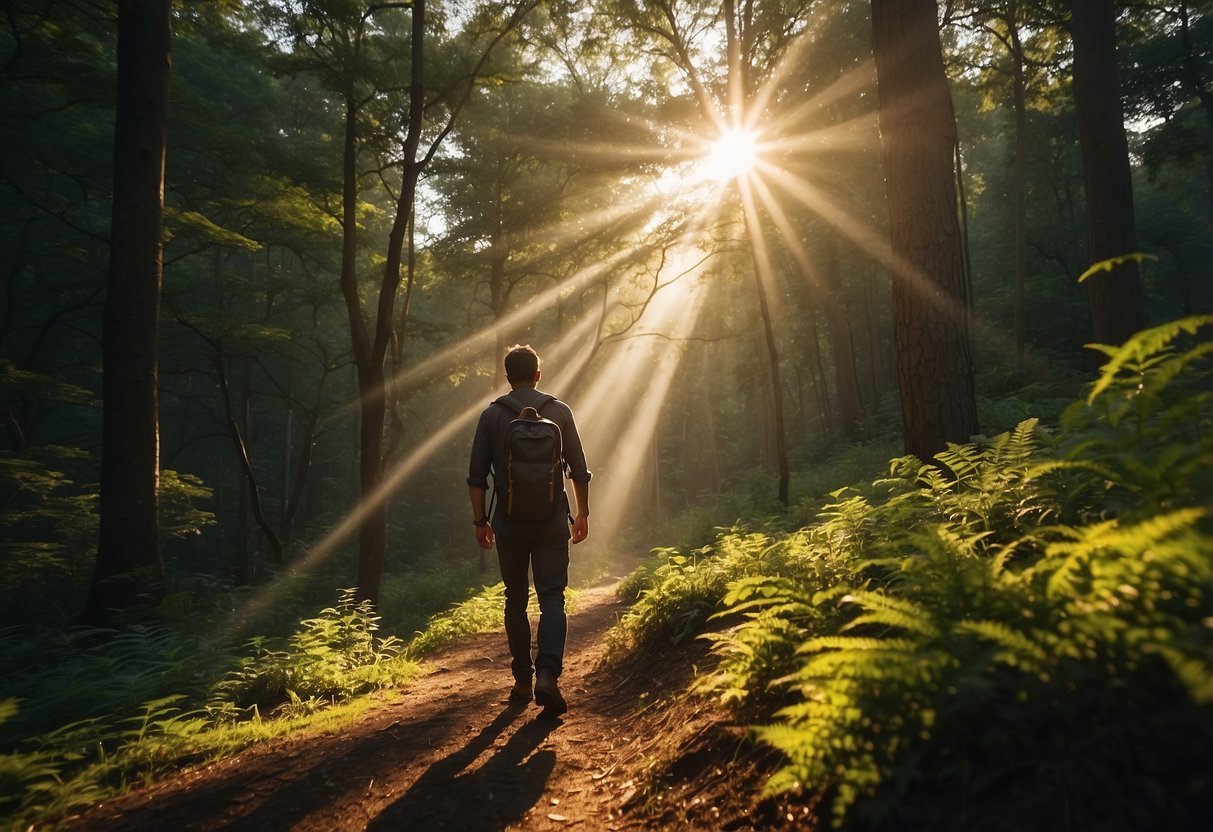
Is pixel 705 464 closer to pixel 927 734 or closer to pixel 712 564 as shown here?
pixel 712 564

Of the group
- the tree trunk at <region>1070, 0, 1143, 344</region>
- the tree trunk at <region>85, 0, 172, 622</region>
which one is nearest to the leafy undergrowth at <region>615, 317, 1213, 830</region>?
the tree trunk at <region>85, 0, 172, 622</region>

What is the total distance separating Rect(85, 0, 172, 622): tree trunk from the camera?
20.7ft

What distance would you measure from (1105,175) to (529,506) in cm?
969

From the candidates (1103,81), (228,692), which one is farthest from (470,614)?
(1103,81)

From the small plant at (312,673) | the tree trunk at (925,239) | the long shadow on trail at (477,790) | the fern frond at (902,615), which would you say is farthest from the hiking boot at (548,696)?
the tree trunk at (925,239)

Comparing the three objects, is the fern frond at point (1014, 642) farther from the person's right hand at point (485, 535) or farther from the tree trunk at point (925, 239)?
the tree trunk at point (925, 239)

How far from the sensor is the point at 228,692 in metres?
4.81

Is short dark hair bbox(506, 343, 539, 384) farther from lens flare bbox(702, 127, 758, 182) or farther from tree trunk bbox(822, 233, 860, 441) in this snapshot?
tree trunk bbox(822, 233, 860, 441)

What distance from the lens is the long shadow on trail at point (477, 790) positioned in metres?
2.78

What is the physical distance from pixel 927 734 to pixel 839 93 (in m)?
17.8

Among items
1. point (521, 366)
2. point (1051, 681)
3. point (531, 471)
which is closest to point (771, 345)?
point (521, 366)

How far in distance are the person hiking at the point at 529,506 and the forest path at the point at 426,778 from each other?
43 cm

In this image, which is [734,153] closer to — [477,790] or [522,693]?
[522,693]

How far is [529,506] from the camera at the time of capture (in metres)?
4.20
